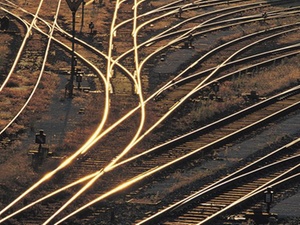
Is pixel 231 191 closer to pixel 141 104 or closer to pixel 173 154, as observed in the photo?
pixel 173 154

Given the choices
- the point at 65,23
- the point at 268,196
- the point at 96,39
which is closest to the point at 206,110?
the point at 268,196

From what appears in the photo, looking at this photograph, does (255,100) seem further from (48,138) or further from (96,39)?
(96,39)

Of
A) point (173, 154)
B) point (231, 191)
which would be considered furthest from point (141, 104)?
point (231, 191)

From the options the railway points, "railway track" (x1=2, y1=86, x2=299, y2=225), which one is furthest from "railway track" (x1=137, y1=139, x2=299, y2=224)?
"railway track" (x1=2, y1=86, x2=299, y2=225)

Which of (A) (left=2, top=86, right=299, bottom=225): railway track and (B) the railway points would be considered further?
(A) (left=2, top=86, right=299, bottom=225): railway track

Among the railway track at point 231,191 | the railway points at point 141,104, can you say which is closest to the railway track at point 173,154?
the railway points at point 141,104

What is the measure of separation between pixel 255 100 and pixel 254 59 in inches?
188

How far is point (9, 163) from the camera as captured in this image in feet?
75.5

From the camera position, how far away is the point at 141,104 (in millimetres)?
27891

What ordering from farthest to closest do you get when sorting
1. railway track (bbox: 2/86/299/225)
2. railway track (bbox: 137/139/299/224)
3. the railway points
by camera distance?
railway track (bbox: 2/86/299/225) → the railway points → railway track (bbox: 137/139/299/224)

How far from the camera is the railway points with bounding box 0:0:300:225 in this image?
21.3 m

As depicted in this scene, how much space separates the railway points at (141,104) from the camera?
2133 centimetres

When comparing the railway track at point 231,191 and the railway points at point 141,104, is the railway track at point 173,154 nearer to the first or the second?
the railway points at point 141,104

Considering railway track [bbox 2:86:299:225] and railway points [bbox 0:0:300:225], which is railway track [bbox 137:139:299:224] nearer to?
railway points [bbox 0:0:300:225]
